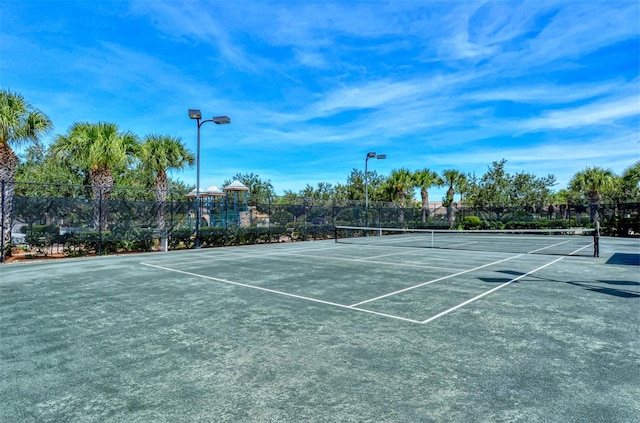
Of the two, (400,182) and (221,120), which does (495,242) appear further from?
(221,120)

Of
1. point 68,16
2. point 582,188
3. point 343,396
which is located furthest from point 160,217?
point 582,188

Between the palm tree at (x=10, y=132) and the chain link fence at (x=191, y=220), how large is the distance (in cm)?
7

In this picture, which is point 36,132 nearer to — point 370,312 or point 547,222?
point 370,312

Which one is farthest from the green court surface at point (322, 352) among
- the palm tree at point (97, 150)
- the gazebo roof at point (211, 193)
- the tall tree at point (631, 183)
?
the tall tree at point (631, 183)

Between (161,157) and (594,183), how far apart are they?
3165 cm

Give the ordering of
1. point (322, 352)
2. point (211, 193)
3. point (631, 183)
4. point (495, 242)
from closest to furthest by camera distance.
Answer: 1. point (322, 352)
2. point (495, 242)
3. point (211, 193)
4. point (631, 183)

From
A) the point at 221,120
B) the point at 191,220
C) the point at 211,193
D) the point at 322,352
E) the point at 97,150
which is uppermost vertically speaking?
the point at 221,120

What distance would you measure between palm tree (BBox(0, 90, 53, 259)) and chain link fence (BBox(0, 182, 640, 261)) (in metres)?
0.07

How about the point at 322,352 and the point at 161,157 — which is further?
the point at 161,157

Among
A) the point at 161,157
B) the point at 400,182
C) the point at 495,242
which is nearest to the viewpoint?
the point at 161,157

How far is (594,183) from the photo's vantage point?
2831 centimetres

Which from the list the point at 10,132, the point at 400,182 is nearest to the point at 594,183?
the point at 400,182

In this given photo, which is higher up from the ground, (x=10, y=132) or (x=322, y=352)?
(x=10, y=132)

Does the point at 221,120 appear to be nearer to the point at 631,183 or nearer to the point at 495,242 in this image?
the point at 495,242
